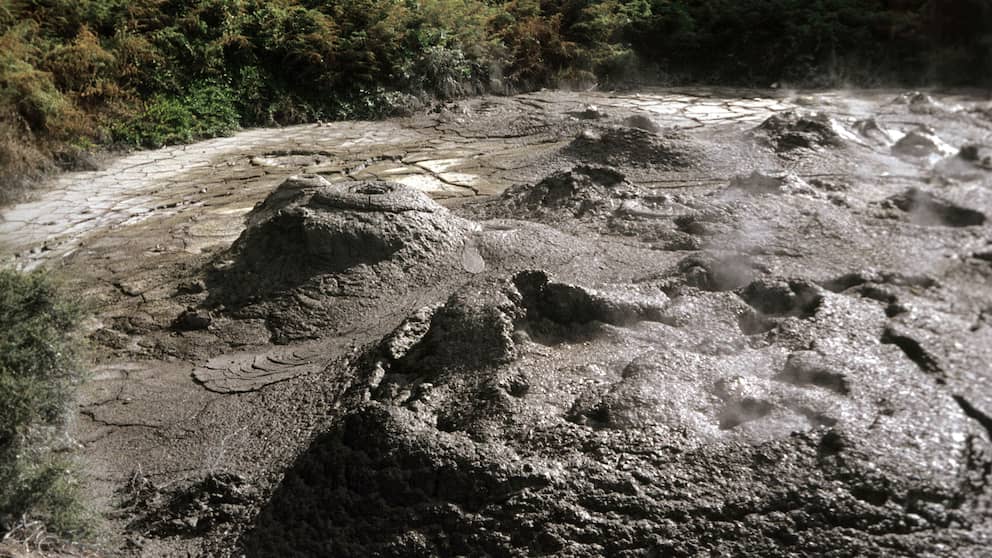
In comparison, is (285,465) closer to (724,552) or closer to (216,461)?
(216,461)

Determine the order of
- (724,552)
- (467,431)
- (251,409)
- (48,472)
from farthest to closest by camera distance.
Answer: (251,409) < (48,472) < (467,431) < (724,552)

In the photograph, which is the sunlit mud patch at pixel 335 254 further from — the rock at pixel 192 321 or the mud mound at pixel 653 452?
the mud mound at pixel 653 452

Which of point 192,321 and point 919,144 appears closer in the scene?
point 919,144

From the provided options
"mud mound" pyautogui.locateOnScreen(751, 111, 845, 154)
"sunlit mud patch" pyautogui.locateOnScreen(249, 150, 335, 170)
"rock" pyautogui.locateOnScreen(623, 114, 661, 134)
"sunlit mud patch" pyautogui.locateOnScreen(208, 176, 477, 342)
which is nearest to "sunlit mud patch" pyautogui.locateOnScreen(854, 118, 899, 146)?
"mud mound" pyautogui.locateOnScreen(751, 111, 845, 154)

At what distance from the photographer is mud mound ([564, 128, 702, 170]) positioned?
640cm

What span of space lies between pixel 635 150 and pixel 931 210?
10.2ft

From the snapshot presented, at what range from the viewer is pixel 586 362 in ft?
10.4

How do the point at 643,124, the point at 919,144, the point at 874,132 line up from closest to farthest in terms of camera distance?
1. the point at 919,144
2. the point at 874,132
3. the point at 643,124

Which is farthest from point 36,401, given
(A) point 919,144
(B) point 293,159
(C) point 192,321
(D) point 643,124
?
(B) point 293,159

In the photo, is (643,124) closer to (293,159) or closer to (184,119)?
(293,159)

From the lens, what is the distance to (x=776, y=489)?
246 cm

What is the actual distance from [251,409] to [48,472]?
0.97m

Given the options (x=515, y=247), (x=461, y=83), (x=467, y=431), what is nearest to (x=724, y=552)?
(x=467, y=431)

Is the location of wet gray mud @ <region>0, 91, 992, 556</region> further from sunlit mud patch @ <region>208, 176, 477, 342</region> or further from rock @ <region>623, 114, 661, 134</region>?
rock @ <region>623, 114, 661, 134</region>
